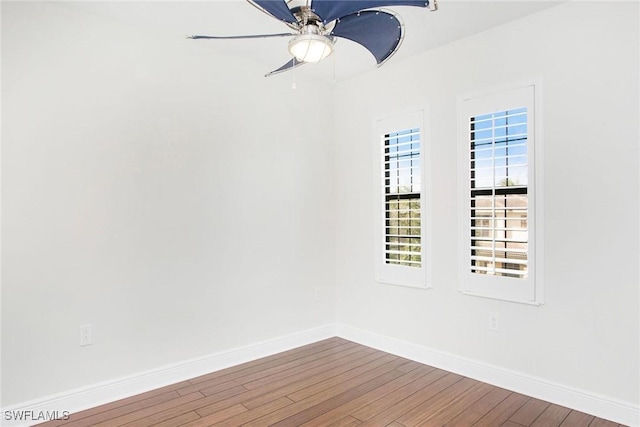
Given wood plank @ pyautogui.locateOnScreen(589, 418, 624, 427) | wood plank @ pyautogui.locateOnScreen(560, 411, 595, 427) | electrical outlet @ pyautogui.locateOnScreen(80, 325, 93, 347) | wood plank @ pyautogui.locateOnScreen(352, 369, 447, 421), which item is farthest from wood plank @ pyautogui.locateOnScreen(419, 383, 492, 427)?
electrical outlet @ pyautogui.locateOnScreen(80, 325, 93, 347)

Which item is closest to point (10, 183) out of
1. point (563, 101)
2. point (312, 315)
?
point (312, 315)

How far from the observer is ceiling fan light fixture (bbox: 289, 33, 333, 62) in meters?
2.07

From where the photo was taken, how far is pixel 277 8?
6.23 feet

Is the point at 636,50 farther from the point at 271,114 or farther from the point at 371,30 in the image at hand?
the point at 271,114

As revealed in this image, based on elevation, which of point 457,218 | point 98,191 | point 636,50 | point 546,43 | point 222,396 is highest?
point 546,43

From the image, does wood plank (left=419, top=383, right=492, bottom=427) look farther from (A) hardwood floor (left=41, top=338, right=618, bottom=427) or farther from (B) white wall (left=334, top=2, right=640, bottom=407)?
(B) white wall (left=334, top=2, right=640, bottom=407)

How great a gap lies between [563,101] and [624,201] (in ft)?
2.51

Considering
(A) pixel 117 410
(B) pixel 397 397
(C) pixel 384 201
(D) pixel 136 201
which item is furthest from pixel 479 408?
(D) pixel 136 201

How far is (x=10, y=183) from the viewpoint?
246 cm

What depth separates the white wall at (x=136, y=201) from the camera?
2.52 m

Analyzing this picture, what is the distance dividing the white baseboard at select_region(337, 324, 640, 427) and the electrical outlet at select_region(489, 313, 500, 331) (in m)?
0.30

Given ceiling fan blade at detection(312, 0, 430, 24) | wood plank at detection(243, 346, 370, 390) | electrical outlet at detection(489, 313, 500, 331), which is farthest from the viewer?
wood plank at detection(243, 346, 370, 390)

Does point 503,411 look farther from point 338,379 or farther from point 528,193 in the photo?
point 528,193

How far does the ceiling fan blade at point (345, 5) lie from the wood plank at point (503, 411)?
7.99 ft
